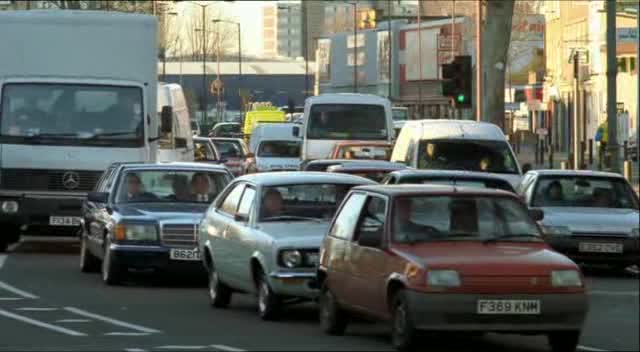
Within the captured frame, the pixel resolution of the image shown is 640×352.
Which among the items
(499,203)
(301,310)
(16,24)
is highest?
(16,24)

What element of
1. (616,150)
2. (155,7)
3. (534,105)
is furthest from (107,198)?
(155,7)

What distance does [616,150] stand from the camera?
35438 millimetres

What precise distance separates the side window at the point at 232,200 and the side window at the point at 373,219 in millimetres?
3304

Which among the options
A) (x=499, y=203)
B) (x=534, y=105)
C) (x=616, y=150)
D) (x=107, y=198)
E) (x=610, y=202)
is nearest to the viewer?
(x=499, y=203)

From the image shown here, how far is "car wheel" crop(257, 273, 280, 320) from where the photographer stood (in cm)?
1700

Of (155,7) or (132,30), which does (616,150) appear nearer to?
(132,30)

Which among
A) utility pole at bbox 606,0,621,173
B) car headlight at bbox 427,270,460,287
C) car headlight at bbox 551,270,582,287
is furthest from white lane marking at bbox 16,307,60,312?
utility pole at bbox 606,0,621,173

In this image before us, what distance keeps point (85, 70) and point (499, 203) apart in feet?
45.2

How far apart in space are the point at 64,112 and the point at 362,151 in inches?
513

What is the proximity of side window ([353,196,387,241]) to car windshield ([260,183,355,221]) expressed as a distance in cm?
239

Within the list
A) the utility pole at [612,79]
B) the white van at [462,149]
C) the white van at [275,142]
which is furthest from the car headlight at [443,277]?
the white van at [275,142]

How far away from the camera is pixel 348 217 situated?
15883mm

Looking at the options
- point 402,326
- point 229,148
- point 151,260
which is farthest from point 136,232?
point 229,148

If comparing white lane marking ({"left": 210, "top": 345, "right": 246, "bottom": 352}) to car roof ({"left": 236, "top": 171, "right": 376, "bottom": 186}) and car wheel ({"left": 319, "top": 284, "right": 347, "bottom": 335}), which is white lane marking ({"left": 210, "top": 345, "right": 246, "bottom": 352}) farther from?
car roof ({"left": 236, "top": 171, "right": 376, "bottom": 186})
